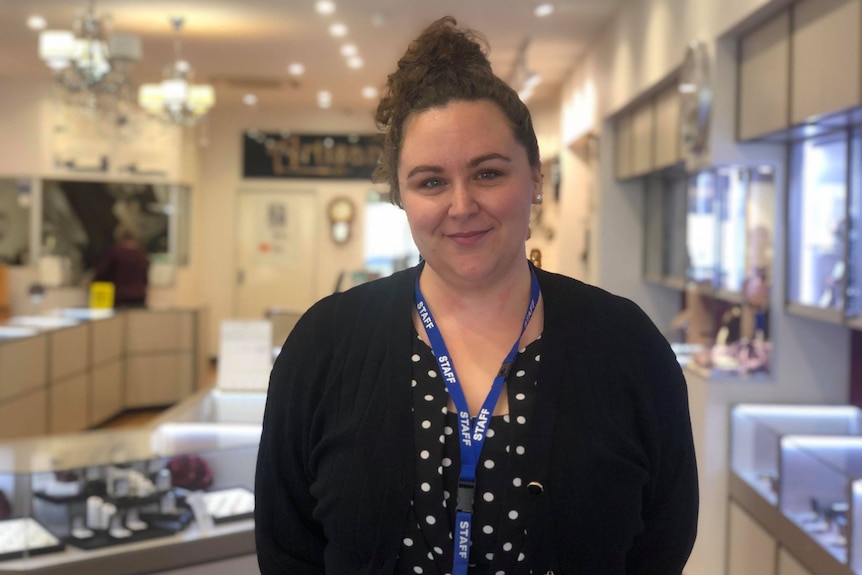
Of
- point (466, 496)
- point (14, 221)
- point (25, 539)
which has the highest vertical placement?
point (14, 221)

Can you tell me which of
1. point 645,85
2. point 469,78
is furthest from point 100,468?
point 645,85

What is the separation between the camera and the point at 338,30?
8.48 m

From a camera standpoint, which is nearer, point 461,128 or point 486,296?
point 461,128

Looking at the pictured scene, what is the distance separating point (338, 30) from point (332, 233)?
6.69m

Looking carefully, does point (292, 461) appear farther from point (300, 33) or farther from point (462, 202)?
point (300, 33)

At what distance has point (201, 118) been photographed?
32.2ft

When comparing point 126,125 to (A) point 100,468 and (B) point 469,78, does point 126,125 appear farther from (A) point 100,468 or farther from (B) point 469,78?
(B) point 469,78

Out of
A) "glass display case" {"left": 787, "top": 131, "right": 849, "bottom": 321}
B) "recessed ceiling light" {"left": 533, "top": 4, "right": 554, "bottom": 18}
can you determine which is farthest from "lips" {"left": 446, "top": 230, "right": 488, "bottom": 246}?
"recessed ceiling light" {"left": 533, "top": 4, "right": 554, "bottom": 18}

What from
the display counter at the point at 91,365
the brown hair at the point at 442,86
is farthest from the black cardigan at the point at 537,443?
the display counter at the point at 91,365

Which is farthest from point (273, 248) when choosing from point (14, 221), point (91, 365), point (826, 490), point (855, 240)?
point (826, 490)

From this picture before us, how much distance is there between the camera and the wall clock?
4.93 meters

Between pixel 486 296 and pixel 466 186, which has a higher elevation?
pixel 466 186

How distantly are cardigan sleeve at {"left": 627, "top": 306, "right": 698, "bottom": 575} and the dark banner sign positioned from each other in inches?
530

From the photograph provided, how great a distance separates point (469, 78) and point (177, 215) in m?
12.3
